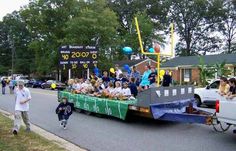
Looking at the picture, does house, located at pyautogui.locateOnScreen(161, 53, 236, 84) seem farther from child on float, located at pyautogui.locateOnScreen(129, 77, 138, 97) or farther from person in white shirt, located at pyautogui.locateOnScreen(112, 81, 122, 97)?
person in white shirt, located at pyautogui.locateOnScreen(112, 81, 122, 97)

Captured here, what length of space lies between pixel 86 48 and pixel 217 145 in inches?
548

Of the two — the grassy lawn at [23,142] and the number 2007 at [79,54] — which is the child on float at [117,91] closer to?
the grassy lawn at [23,142]

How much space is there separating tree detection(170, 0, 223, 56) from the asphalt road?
5513cm

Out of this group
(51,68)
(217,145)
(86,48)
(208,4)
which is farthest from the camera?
(208,4)

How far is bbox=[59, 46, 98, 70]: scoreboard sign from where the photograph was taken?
863 inches

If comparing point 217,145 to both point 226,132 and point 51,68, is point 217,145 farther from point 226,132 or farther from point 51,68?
point 51,68

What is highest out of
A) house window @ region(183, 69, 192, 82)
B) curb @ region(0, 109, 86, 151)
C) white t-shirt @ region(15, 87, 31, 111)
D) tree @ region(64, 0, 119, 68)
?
tree @ region(64, 0, 119, 68)

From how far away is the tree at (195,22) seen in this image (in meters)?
66.2

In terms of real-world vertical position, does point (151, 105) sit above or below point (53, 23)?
below

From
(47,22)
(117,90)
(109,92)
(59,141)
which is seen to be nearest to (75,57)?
(109,92)

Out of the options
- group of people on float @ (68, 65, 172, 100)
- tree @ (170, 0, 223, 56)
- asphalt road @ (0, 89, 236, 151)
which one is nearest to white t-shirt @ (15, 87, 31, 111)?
asphalt road @ (0, 89, 236, 151)

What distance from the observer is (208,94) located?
1955 cm

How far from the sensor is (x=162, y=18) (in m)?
69.6

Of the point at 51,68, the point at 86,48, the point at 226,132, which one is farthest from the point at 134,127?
the point at 51,68
